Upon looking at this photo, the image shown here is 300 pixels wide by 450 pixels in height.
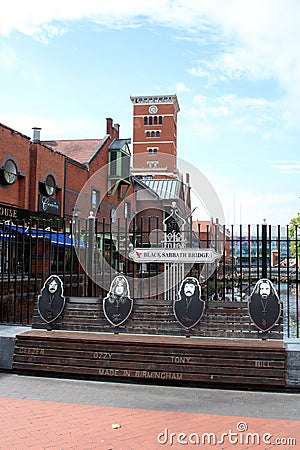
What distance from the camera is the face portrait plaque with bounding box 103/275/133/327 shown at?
7.20 meters

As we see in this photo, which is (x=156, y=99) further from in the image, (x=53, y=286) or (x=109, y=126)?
(x=53, y=286)

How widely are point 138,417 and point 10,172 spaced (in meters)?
17.0

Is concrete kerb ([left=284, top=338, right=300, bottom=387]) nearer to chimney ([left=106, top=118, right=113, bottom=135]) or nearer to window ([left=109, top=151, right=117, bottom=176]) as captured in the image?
window ([left=109, top=151, right=117, bottom=176])

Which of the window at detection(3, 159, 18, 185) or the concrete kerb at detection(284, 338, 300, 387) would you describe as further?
the window at detection(3, 159, 18, 185)

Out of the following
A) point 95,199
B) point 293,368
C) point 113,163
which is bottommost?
point 293,368

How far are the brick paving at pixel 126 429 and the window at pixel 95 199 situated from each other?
2549 centimetres

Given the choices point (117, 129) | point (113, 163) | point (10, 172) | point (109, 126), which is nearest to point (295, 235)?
point (10, 172)

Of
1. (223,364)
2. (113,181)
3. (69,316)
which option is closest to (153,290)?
(69,316)

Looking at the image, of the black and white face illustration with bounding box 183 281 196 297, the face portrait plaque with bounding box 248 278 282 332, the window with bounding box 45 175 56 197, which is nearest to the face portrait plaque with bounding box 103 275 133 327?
the black and white face illustration with bounding box 183 281 196 297

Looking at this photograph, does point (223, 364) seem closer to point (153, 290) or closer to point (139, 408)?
point (139, 408)

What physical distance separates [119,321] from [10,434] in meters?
2.73

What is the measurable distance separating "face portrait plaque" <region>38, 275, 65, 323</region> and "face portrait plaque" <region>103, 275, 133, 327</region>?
0.75m

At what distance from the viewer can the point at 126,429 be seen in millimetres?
4859

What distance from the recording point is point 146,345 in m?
6.49
